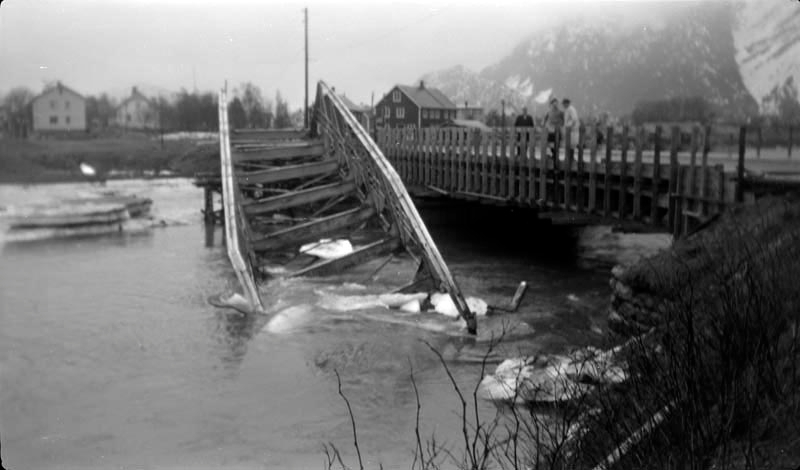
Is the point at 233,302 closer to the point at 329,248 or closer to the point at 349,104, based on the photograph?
the point at 329,248

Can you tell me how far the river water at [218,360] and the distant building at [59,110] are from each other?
2.80 metres

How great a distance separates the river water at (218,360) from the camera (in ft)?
22.9

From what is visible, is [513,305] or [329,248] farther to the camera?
[329,248]

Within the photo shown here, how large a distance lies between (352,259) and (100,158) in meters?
8.98

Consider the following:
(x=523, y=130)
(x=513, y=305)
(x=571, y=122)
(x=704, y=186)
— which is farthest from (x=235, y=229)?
(x=571, y=122)

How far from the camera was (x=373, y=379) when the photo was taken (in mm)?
8828

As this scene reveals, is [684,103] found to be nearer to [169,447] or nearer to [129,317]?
[129,317]

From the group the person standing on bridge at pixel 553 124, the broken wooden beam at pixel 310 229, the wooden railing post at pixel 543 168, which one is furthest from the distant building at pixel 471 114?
the broken wooden beam at pixel 310 229

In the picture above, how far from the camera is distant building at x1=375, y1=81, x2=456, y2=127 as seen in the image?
37.6 metres

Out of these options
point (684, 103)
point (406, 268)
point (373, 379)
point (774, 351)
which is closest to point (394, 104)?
point (684, 103)

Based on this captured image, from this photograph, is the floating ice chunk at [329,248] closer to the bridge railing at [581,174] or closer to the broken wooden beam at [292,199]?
the broken wooden beam at [292,199]

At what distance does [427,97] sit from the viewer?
39219 mm

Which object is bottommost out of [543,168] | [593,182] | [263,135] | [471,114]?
[593,182]

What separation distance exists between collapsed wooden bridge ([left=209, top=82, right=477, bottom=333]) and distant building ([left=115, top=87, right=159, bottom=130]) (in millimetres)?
1729
